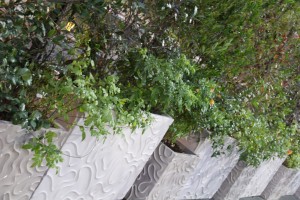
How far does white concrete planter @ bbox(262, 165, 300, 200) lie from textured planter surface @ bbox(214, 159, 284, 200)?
0.24 metres

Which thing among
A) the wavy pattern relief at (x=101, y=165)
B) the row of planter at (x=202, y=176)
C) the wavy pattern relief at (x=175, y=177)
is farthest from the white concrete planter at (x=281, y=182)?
the wavy pattern relief at (x=101, y=165)

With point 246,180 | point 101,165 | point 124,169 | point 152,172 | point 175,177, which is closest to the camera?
point 101,165

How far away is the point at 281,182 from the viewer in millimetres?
5613

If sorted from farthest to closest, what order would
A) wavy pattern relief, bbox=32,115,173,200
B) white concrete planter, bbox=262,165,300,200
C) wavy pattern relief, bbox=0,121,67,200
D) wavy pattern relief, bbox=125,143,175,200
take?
white concrete planter, bbox=262,165,300,200, wavy pattern relief, bbox=125,143,175,200, wavy pattern relief, bbox=32,115,173,200, wavy pattern relief, bbox=0,121,67,200

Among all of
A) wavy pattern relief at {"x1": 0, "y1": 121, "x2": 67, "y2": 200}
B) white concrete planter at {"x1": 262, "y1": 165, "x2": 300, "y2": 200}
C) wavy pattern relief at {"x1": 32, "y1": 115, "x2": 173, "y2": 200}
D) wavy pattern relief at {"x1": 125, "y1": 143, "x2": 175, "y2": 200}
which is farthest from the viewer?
white concrete planter at {"x1": 262, "y1": 165, "x2": 300, "y2": 200}

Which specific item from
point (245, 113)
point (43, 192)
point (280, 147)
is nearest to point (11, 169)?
point (43, 192)

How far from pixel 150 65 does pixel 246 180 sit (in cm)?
259

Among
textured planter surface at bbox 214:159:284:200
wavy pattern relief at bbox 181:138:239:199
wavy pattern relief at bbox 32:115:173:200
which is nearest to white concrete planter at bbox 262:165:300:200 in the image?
textured planter surface at bbox 214:159:284:200

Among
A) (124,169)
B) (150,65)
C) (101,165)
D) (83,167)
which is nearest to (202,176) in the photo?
(124,169)

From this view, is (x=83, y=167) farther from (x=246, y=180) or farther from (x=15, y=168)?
(x=246, y=180)

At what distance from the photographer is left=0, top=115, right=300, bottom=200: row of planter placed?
2301 millimetres

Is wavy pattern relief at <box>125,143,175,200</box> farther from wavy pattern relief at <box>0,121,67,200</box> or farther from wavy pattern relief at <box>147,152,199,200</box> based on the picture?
wavy pattern relief at <box>0,121,67,200</box>

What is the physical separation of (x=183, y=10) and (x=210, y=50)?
488mm

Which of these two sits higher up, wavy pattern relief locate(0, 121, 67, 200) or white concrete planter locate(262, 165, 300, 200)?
white concrete planter locate(262, 165, 300, 200)
